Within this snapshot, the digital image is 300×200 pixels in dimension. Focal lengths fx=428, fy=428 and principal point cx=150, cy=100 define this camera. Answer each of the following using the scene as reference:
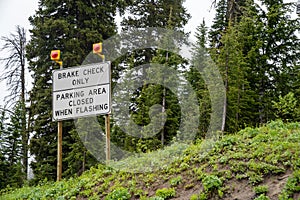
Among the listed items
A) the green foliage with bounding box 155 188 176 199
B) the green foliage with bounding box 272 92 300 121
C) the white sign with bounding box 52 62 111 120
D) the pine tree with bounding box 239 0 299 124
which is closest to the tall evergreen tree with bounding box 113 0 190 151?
the pine tree with bounding box 239 0 299 124

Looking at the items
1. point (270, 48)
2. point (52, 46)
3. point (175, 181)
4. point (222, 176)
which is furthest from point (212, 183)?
point (52, 46)

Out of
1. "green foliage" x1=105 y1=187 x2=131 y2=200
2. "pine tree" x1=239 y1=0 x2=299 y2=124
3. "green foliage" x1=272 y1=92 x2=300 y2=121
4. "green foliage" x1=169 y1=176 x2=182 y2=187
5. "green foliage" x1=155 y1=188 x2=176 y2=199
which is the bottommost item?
"green foliage" x1=105 y1=187 x2=131 y2=200

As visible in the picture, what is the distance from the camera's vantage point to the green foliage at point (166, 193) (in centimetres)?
904

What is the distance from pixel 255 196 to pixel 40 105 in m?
17.0

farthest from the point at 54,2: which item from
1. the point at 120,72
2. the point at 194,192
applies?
the point at 194,192

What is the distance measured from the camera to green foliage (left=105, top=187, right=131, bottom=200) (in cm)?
957

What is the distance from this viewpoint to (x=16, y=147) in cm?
2362

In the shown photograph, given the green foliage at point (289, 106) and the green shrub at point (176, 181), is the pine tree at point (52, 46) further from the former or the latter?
the green shrub at point (176, 181)

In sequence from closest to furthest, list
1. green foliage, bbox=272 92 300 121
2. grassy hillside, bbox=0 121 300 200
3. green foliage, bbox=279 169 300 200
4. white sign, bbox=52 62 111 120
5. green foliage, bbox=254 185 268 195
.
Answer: green foliage, bbox=279 169 300 200
green foliage, bbox=254 185 268 195
grassy hillside, bbox=0 121 300 200
white sign, bbox=52 62 111 120
green foliage, bbox=272 92 300 121

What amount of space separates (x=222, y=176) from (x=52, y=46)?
58.3 ft

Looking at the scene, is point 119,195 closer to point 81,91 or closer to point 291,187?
point 291,187

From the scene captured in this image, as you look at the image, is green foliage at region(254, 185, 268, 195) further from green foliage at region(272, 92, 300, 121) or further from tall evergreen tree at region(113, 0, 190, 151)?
tall evergreen tree at region(113, 0, 190, 151)

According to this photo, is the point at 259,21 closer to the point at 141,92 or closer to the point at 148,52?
the point at 148,52

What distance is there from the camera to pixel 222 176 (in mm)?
8906
